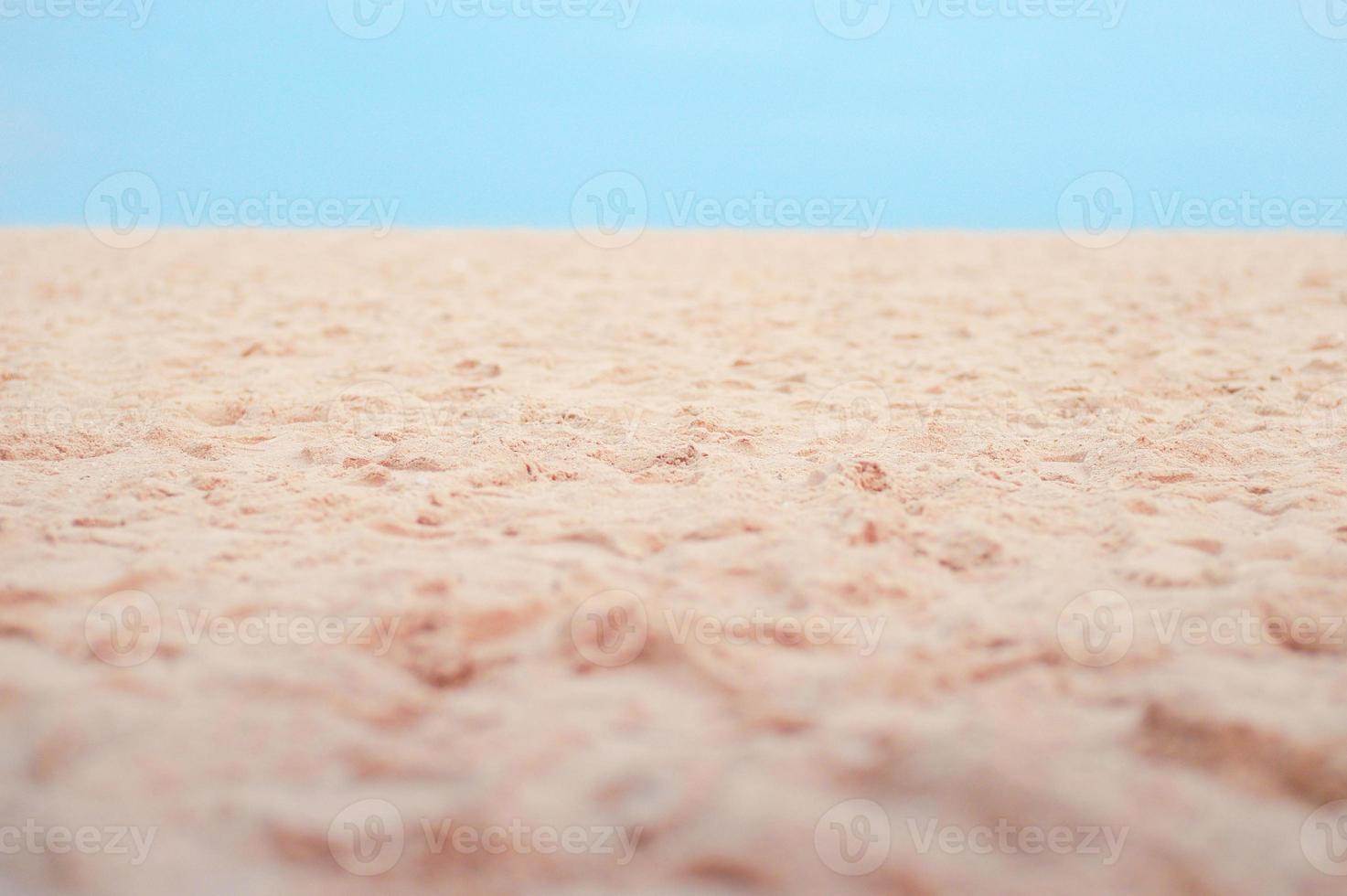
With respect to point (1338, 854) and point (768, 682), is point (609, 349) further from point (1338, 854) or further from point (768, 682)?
point (1338, 854)

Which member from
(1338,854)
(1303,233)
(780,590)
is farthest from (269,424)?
(1303,233)
